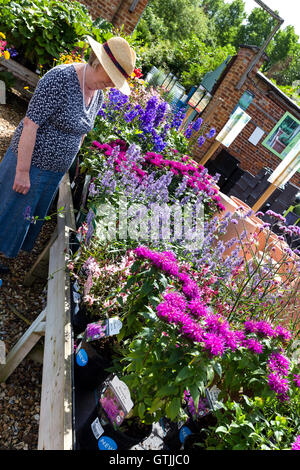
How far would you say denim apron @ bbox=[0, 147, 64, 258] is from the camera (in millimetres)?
2129

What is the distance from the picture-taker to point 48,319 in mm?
1834

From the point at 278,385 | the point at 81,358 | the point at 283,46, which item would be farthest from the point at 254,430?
the point at 283,46

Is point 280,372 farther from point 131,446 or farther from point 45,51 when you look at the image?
point 45,51

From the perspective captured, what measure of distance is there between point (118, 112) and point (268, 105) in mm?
6418

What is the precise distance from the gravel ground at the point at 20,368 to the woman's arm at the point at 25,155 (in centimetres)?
83

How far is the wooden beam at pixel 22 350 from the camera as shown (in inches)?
73.0

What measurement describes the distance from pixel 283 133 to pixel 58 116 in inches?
328

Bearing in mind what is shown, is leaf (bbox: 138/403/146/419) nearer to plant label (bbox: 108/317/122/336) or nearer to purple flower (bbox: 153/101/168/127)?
plant label (bbox: 108/317/122/336)

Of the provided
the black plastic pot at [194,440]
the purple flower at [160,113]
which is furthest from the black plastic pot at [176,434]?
→ the purple flower at [160,113]

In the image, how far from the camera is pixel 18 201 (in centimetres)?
216

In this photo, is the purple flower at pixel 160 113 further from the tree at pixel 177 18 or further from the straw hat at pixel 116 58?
the tree at pixel 177 18

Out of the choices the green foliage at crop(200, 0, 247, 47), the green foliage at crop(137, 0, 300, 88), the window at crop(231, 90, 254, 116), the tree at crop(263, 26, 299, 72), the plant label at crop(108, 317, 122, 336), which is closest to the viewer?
the plant label at crop(108, 317, 122, 336)

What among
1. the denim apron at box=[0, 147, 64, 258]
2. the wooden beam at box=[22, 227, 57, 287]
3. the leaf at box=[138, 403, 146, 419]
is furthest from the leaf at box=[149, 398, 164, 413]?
the wooden beam at box=[22, 227, 57, 287]

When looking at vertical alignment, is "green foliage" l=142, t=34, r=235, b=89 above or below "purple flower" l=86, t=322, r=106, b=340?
above
